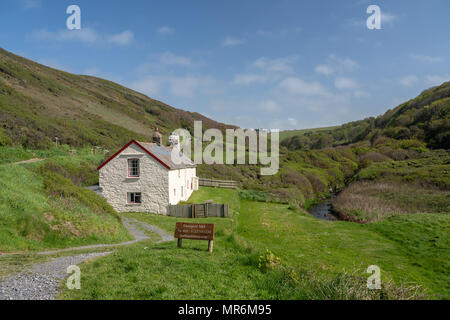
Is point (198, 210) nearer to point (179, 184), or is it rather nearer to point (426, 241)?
point (179, 184)

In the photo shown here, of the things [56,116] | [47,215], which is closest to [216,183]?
[47,215]

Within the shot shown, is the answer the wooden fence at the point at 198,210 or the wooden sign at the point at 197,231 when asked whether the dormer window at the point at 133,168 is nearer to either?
the wooden fence at the point at 198,210

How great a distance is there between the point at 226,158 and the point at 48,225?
50513mm

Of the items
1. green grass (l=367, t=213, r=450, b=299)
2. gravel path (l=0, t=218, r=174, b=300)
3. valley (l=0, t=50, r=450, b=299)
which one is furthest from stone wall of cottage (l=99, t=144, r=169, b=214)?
green grass (l=367, t=213, r=450, b=299)

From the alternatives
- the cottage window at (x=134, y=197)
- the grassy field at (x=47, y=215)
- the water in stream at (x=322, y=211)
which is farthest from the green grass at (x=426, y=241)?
the cottage window at (x=134, y=197)

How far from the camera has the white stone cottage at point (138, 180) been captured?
2784 cm

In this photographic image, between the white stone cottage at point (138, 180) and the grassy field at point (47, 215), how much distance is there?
7.40 m

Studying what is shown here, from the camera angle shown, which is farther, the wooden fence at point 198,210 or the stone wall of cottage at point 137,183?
the stone wall of cottage at point 137,183

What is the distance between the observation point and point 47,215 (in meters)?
14.7

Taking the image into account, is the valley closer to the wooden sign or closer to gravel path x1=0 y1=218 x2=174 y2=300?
gravel path x1=0 y1=218 x2=174 y2=300

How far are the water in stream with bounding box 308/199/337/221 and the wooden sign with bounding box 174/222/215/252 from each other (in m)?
28.8

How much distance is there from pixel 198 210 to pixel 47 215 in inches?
579
